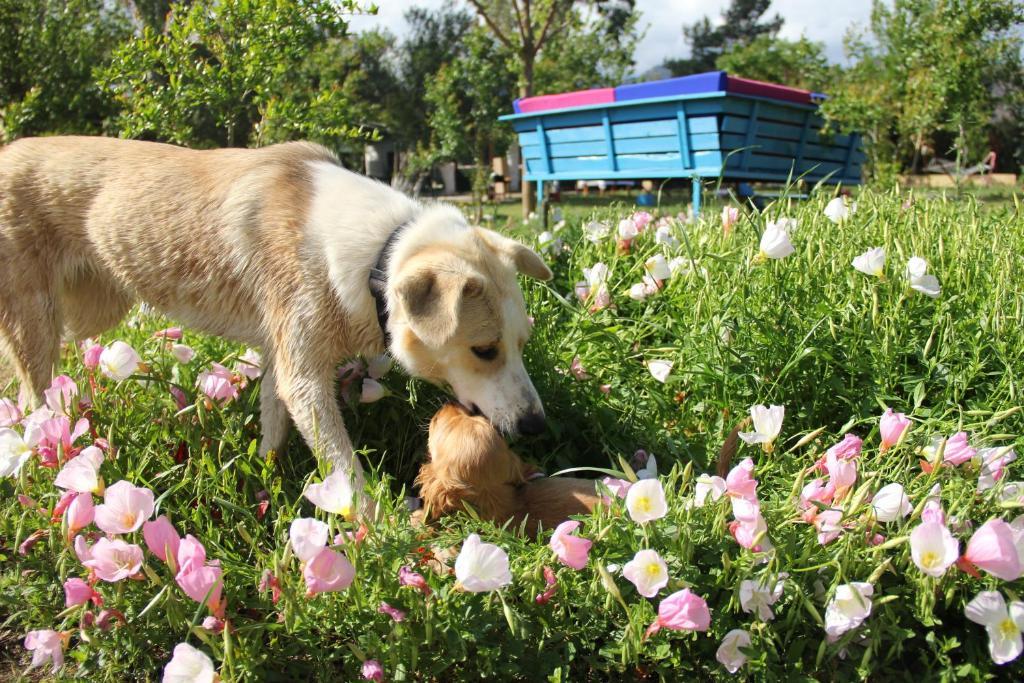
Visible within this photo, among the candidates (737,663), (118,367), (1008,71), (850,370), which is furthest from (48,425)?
(1008,71)

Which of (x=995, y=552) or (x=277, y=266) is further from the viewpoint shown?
(x=277, y=266)

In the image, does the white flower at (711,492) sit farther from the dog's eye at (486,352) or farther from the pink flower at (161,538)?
the pink flower at (161,538)

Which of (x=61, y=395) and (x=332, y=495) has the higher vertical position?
(x=61, y=395)

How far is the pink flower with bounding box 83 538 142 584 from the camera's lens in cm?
198

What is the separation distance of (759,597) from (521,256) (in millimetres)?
1909

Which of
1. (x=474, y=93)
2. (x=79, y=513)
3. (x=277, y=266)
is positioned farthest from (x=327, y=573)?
(x=474, y=93)

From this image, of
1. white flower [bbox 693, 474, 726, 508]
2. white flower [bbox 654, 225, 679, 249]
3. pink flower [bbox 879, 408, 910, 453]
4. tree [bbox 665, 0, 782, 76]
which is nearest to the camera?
white flower [bbox 693, 474, 726, 508]

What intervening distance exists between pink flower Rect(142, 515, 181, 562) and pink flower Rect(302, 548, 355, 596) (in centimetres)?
37

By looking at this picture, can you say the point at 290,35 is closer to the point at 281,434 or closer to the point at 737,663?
the point at 281,434

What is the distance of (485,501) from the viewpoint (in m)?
2.66

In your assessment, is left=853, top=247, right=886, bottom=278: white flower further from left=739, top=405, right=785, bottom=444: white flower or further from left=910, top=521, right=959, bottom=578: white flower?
left=910, top=521, right=959, bottom=578: white flower

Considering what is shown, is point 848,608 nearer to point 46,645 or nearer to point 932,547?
point 932,547

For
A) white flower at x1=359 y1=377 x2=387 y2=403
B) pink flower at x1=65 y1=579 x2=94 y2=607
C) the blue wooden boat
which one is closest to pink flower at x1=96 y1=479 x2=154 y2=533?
pink flower at x1=65 y1=579 x2=94 y2=607

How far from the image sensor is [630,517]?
6.93 feet
